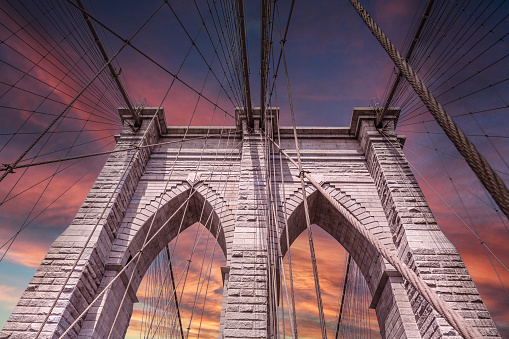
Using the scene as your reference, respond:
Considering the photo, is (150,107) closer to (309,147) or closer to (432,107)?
(309,147)

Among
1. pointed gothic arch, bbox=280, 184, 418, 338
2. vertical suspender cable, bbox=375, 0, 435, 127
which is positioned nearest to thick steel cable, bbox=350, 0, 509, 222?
vertical suspender cable, bbox=375, 0, 435, 127

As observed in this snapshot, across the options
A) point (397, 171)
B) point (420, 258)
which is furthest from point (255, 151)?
point (420, 258)

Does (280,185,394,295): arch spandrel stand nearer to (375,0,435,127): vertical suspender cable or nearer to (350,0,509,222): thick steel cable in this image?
(375,0,435,127): vertical suspender cable

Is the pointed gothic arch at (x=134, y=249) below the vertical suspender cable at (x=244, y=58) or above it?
below

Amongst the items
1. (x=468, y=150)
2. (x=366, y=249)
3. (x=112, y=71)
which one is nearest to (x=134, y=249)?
(x=112, y=71)

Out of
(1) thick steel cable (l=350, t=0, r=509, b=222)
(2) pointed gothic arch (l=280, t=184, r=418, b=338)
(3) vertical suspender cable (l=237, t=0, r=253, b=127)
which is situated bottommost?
(1) thick steel cable (l=350, t=0, r=509, b=222)

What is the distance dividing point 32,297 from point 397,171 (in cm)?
874

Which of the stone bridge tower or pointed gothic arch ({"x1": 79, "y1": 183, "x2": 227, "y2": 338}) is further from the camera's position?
A: pointed gothic arch ({"x1": 79, "y1": 183, "x2": 227, "y2": 338})

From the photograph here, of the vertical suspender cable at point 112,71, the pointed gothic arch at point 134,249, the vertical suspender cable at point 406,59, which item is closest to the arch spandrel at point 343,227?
the pointed gothic arch at point 134,249

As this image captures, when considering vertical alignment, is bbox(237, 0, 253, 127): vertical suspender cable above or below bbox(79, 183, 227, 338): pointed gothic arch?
above

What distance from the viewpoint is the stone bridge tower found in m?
5.73

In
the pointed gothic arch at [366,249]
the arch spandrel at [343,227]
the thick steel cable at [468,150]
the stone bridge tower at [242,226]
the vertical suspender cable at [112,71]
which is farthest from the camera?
the arch spandrel at [343,227]

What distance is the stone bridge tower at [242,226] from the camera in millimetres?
5727

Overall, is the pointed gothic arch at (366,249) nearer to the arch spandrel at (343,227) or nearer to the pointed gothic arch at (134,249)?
the arch spandrel at (343,227)
